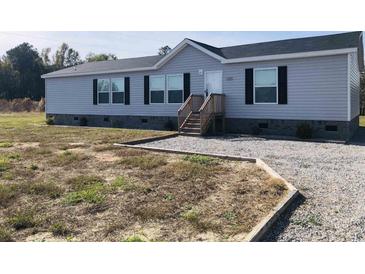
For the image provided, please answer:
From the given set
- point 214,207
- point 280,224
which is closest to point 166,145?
point 214,207

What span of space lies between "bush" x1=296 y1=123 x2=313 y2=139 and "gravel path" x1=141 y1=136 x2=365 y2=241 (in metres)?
1.08

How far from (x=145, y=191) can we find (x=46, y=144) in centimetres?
665

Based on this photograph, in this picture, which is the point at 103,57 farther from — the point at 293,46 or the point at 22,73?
the point at 293,46

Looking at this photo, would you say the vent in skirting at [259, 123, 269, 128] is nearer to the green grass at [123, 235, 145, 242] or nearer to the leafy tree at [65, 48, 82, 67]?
the green grass at [123, 235, 145, 242]

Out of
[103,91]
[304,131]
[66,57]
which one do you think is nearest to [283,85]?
[304,131]

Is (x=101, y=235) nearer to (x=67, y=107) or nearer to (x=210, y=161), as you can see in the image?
(x=210, y=161)

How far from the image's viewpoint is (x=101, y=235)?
378cm

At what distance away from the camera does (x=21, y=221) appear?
407 cm

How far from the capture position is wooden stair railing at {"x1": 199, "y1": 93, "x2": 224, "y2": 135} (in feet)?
44.1

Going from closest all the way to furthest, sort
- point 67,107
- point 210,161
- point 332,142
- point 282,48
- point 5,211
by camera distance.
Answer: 1. point 5,211
2. point 210,161
3. point 332,142
4. point 282,48
5. point 67,107

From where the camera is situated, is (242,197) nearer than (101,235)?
No

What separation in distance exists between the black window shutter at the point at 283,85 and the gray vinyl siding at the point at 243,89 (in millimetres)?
127

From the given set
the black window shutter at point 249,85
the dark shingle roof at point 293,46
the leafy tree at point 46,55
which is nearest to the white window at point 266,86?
the black window shutter at point 249,85

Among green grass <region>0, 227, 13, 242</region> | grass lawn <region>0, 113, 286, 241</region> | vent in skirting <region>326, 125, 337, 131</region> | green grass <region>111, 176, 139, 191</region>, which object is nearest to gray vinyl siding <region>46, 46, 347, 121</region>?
vent in skirting <region>326, 125, 337, 131</region>
